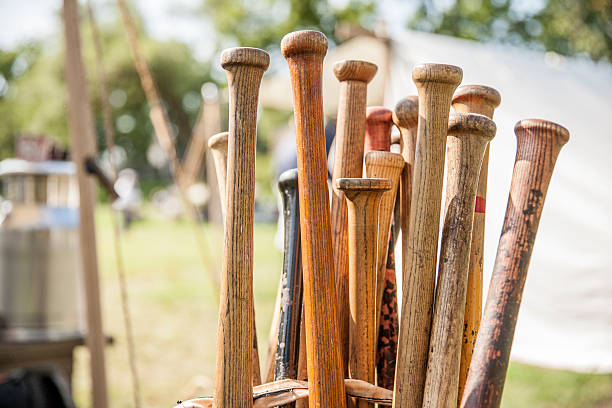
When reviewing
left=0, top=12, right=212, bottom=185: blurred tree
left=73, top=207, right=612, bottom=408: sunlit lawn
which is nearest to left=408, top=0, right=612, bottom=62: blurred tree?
left=73, top=207, right=612, bottom=408: sunlit lawn

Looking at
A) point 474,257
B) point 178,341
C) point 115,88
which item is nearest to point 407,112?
point 474,257

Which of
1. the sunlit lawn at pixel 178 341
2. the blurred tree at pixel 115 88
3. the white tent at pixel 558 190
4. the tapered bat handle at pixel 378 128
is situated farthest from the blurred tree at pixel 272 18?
the tapered bat handle at pixel 378 128

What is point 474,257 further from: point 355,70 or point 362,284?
point 355,70

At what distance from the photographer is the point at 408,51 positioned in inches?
84.7

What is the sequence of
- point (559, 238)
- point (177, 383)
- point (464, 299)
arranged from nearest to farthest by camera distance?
point (464, 299) → point (559, 238) → point (177, 383)

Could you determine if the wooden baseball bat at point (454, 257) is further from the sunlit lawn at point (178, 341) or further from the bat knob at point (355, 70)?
the sunlit lawn at point (178, 341)

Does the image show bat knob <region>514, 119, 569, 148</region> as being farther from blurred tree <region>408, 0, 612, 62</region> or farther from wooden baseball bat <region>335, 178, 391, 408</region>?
blurred tree <region>408, 0, 612, 62</region>

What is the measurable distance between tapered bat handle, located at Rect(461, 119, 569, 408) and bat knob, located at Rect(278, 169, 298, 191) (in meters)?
0.19

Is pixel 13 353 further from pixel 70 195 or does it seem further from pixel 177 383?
pixel 177 383

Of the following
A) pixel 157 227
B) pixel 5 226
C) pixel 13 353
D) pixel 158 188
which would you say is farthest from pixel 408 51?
pixel 158 188

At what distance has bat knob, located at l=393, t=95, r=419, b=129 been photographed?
440 mm

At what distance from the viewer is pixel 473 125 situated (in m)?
0.37

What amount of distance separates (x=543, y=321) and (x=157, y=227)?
31.9ft

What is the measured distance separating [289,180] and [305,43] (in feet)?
0.42
